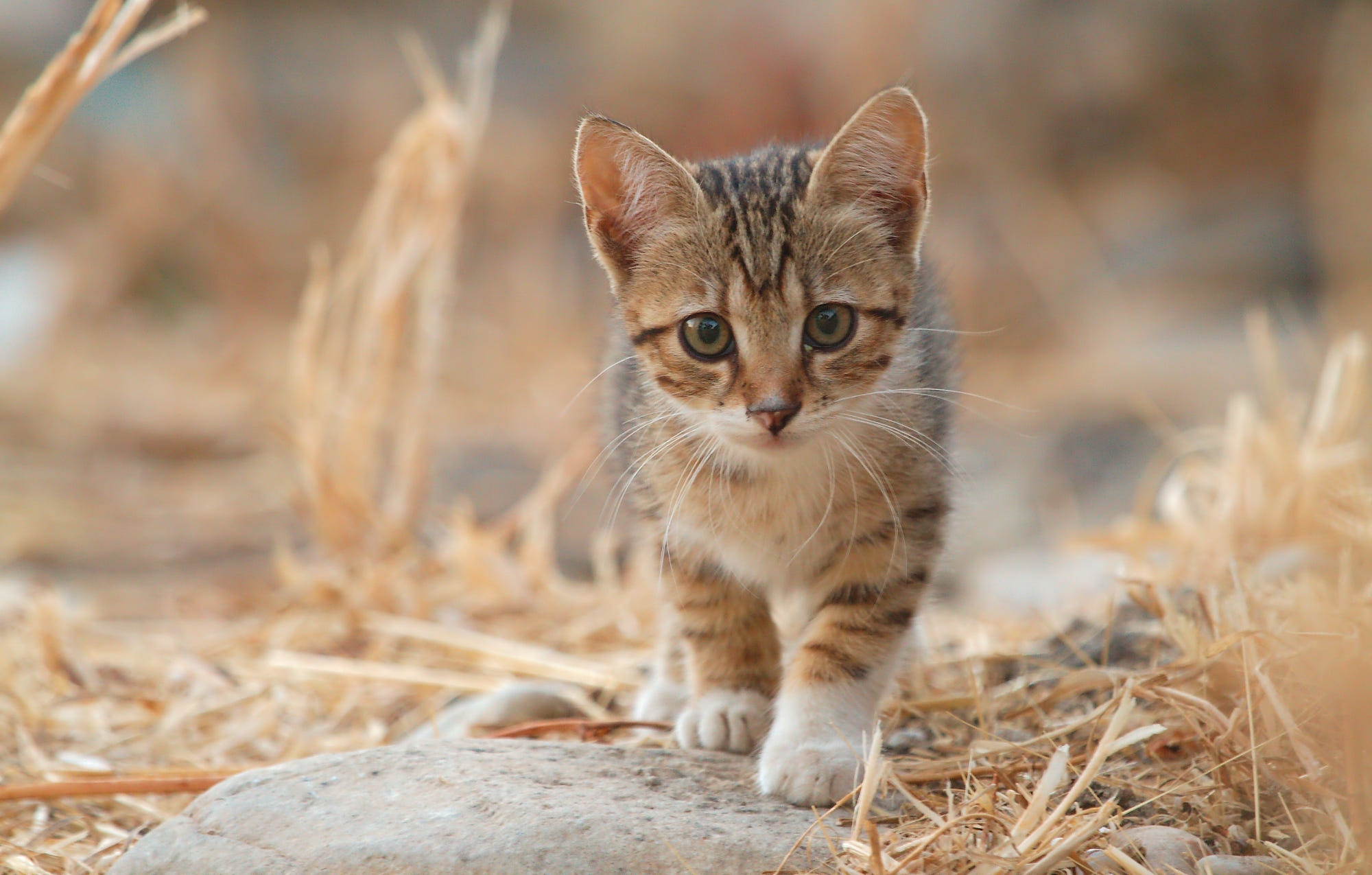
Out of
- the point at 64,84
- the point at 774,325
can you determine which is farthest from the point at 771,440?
the point at 64,84

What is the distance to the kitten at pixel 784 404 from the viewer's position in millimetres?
2287

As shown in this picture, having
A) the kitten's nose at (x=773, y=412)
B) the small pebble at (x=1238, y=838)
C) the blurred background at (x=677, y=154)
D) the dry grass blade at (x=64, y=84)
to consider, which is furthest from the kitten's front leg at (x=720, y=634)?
the blurred background at (x=677, y=154)

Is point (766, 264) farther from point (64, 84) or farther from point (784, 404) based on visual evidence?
point (64, 84)

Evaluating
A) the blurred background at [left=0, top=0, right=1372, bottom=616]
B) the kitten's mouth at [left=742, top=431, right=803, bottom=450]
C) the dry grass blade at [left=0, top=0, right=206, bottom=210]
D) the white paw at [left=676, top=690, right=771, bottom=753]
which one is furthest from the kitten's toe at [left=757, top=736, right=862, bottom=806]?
the blurred background at [left=0, top=0, right=1372, bottom=616]

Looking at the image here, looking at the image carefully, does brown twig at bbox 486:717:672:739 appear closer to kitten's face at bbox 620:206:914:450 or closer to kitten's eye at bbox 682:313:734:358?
kitten's face at bbox 620:206:914:450

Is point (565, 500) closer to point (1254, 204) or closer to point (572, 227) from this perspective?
point (572, 227)

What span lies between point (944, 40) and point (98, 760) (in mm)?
7708

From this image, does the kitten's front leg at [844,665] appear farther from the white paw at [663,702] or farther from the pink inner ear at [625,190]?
the pink inner ear at [625,190]

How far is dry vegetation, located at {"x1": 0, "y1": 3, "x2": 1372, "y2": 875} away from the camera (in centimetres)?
188

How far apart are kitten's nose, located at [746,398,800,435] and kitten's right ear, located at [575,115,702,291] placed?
512 mm

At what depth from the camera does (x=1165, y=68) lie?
26.6ft

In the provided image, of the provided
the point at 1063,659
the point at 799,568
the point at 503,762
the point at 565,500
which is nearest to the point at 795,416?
the point at 799,568

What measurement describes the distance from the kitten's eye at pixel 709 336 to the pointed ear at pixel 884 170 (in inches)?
13.6

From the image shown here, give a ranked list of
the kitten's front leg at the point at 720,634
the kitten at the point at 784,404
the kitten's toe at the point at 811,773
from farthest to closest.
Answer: the kitten's front leg at the point at 720,634
the kitten at the point at 784,404
the kitten's toe at the point at 811,773
